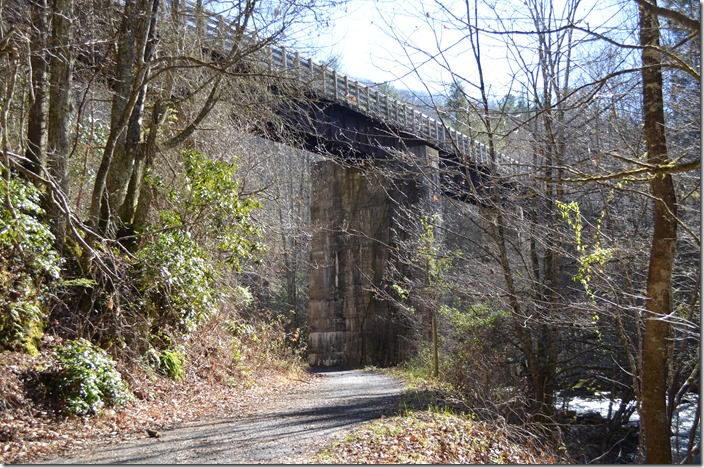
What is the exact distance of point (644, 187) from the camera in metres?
7.61

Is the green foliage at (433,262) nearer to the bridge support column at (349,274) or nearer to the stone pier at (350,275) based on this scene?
the stone pier at (350,275)

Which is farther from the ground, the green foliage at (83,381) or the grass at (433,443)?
A: the green foliage at (83,381)

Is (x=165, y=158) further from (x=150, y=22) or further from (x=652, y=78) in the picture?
(x=652, y=78)

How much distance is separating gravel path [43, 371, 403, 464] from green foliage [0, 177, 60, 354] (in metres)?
2.45

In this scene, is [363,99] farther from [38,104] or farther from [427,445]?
[427,445]

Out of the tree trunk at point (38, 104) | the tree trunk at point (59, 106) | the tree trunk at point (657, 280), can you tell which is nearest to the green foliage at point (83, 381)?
the tree trunk at point (59, 106)

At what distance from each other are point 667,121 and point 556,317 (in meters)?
3.26

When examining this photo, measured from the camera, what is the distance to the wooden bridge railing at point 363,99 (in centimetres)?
992

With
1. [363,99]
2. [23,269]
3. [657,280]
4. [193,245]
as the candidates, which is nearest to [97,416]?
[23,269]

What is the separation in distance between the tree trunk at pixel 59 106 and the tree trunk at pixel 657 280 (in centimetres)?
781

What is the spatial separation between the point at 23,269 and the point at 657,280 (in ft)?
25.0

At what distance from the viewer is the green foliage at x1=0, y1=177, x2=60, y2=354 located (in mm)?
7609

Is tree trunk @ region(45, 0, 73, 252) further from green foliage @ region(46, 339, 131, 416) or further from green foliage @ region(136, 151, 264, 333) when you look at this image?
green foliage @ region(46, 339, 131, 416)

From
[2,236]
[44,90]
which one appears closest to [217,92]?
[44,90]
